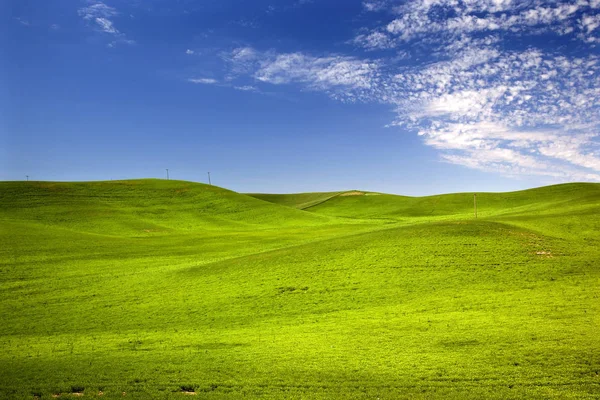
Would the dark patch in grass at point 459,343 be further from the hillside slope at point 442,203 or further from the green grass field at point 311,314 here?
the hillside slope at point 442,203

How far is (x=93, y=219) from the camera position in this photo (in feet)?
249

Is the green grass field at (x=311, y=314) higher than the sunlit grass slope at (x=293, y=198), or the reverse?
the sunlit grass slope at (x=293, y=198)

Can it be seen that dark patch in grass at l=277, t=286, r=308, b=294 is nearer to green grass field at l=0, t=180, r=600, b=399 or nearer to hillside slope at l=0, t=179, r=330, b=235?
green grass field at l=0, t=180, r=600, b=399

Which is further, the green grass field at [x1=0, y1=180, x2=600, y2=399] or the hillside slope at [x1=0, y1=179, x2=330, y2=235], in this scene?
the hillside slope at [x1=0, y1=179, x2=330, y2=235]

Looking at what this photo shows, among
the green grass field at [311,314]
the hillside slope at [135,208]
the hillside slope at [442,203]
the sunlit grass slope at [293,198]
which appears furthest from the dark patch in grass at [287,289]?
the sunlit grass slope at [293,198]

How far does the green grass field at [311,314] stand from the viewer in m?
14.7

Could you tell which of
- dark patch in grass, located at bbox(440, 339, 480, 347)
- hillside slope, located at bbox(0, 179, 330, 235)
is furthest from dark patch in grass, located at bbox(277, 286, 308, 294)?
hillside slope, located at bbox(0, 179, 330, 235)

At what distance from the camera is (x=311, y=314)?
25828mm

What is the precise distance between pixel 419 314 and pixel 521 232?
80.5ft

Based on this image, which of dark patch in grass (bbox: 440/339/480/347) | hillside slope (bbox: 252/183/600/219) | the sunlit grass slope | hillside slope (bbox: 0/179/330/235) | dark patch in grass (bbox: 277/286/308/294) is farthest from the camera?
the sunlit grass slope

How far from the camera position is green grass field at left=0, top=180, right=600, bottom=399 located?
48.2 feet

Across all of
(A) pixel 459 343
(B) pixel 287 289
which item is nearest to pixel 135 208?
(B) pixel 287 289

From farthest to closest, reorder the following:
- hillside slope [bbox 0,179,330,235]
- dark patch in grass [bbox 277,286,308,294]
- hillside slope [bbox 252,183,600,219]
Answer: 1. hillside slope [bbox 252,183,600,219]
2. hillside slope [bbox 0,179,330,235]
3. dark patch in grass [bbox 277,286,308,294]

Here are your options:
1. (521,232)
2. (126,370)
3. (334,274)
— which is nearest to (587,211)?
(521,232)
